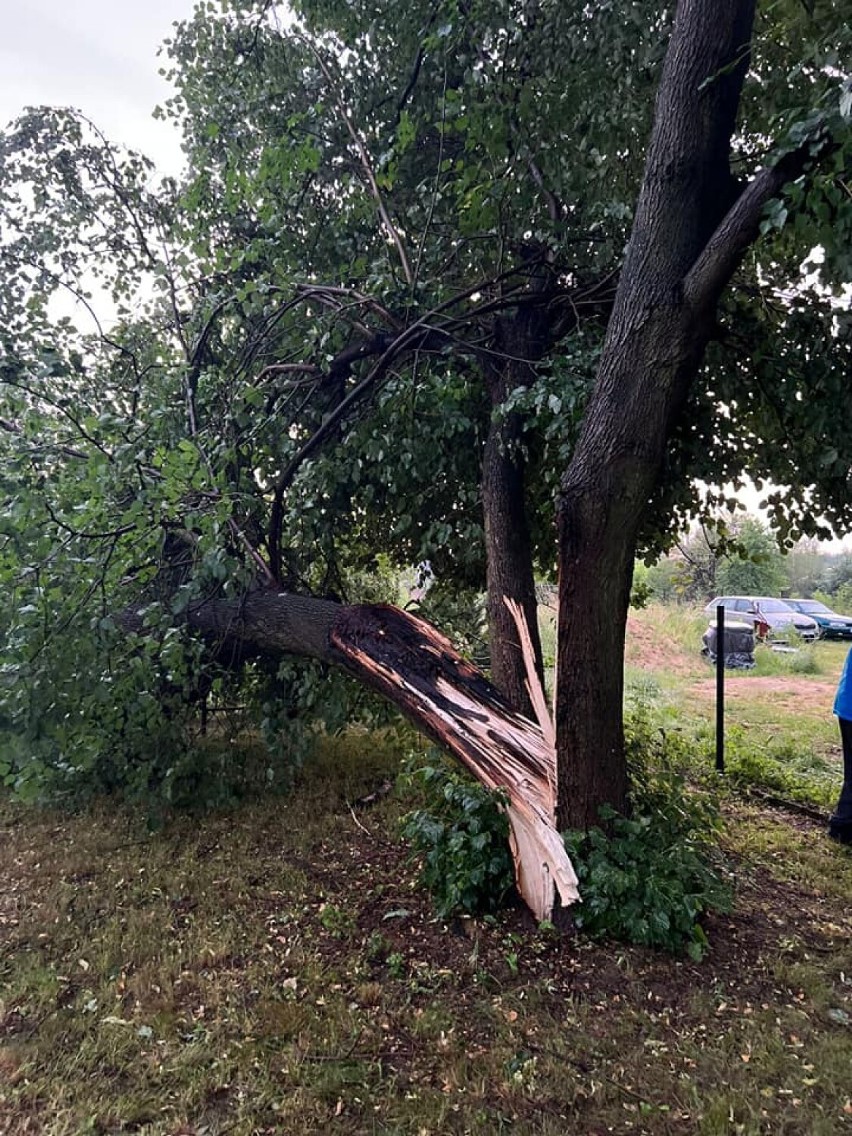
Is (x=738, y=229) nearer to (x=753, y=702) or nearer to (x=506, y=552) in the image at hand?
(x=506, y=552)

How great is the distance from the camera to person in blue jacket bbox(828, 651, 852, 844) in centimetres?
345

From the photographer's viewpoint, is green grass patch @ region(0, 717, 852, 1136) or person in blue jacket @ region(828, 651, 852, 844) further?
person in blue jacket @ region(828, 651, 852, 844)

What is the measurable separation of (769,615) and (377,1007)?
1182cm

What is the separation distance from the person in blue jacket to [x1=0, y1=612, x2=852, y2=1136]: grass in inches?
13.4

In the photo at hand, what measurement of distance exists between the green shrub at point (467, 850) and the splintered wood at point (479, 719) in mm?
56

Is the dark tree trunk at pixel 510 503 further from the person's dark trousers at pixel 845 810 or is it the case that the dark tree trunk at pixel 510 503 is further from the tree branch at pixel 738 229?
the person's dark trousers at pixel 845 810

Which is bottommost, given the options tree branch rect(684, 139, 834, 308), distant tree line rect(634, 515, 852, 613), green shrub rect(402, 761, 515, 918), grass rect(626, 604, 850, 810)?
grass rect(626, 604, 850, 810)

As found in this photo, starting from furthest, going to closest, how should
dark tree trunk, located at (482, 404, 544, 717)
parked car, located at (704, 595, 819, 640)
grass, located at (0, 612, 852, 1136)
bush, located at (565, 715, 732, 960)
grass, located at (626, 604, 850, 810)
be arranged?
parked car, located at (704, 595, 819, 640), grass, located at (626, 604, 850, 810), dark tree trunk, located at (482, 404, 544, 717), bush, located at (565, 715, 732, 960), grass, located at (0, 612, 852, 1136)

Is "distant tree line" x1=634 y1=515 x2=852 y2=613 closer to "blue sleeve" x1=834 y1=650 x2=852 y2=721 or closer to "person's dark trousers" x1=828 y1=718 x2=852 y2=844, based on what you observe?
"blue sleeve" x1=834 y1=650 x2=852 y2=721

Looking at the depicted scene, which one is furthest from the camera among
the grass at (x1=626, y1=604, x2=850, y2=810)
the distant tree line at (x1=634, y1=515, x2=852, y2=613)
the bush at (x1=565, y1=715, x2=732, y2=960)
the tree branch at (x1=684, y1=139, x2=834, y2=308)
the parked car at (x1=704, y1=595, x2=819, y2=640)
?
the parked car at (x1=704, y1=595, x2=819, y2=640)

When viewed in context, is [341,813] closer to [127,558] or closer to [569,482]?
[127,558]

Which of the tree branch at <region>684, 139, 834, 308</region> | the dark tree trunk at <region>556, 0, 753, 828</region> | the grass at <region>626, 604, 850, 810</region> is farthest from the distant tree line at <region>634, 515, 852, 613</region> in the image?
the tree branch at <region>684, 139, 834, 308</region>

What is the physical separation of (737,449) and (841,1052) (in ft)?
8.24

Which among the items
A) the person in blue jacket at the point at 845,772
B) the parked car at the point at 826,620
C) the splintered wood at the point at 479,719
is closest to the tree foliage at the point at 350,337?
the splintered wood at the point at 479,719
